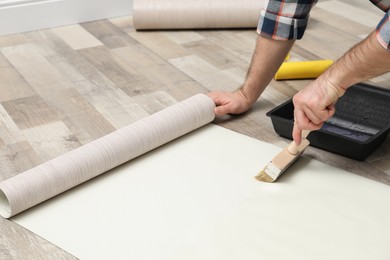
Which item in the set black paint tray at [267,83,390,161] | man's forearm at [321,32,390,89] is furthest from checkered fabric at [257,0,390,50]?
man's forearm at [321,32,390,89]

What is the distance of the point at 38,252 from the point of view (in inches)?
53.6

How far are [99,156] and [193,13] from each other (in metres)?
1.22

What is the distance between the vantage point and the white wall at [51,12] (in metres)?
2.61

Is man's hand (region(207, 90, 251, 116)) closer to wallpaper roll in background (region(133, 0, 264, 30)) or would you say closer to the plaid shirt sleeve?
the plaid shirt sleeve

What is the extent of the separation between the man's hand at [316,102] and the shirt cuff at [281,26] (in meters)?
0.36

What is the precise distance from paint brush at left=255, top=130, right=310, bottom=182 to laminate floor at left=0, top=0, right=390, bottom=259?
0.53ft

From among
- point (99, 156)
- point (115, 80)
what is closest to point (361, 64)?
point (99, 156)

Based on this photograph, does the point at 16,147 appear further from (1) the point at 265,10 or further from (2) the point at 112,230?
(1) the point at 265,10

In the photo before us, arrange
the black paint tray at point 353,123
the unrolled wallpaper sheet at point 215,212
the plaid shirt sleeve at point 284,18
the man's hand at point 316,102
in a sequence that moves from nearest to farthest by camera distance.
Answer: the unrolled wallpaper sheet at point 215,212, the man's hand at point 316,102, the black paint tray at point 353,123, the plaid shirt sleeve at point 284,18

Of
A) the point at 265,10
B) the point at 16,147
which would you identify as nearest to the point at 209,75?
the point at 265,10

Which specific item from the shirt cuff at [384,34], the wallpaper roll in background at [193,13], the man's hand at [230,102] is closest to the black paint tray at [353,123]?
the man's hand at [230,102]

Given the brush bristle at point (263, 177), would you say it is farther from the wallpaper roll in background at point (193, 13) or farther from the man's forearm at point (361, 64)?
the wallpaper roll in background at point (193, 13)

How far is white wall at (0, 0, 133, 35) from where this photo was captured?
2605 millimetres

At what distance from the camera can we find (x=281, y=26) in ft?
6.08
